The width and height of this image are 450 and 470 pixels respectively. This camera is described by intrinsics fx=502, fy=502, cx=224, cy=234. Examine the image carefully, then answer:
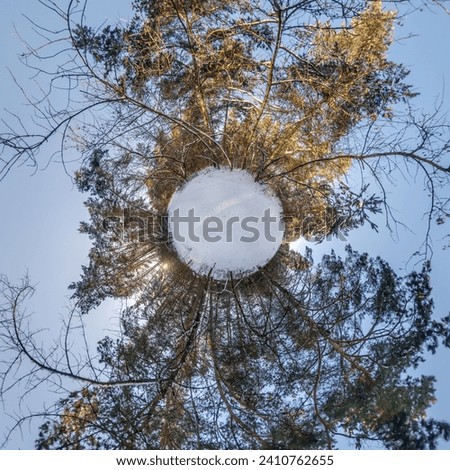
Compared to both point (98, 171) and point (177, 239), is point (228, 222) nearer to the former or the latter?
point (177, 239)

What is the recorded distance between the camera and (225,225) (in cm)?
513

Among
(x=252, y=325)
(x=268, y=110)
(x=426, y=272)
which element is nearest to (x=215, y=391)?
(x=252, y=325)

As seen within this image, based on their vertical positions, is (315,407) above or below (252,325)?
below

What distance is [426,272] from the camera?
15.4 feet

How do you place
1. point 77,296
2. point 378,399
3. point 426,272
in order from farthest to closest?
point 77,296
point 426,272
point 378,399

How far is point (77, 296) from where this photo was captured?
5.09 m

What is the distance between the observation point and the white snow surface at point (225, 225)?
5.17 metres

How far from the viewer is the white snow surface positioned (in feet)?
17.0

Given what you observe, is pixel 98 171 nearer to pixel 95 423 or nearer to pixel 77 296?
pixel 77 296

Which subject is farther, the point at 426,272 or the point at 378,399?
the point at 426,272

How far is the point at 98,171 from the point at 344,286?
2811 millimetres
